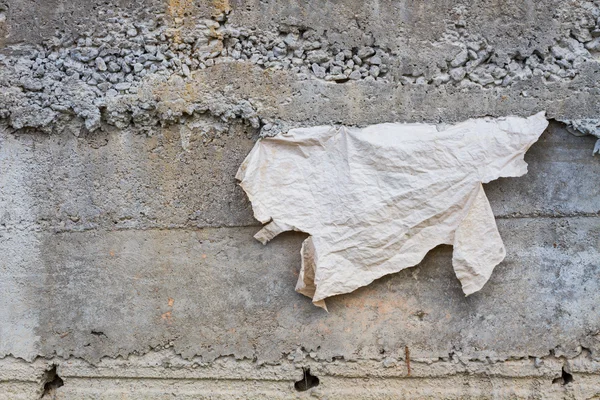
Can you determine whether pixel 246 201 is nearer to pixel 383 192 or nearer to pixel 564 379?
pixel 383 192

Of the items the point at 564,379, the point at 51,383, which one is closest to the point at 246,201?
the point at 51,383

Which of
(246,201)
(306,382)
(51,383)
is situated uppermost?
(246,201)

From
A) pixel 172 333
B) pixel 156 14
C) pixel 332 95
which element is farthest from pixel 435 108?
pixel 172 333

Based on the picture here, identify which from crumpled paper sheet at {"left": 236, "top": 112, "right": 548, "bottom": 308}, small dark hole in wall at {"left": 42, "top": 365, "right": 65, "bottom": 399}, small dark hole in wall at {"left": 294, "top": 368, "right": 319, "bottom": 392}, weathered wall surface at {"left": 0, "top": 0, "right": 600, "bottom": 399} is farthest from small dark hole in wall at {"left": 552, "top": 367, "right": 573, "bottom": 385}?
small dark hole in wall at {"left": 42, "top": 365, "right": 65, "bottom": 399}

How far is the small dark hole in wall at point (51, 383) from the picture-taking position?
10.2 feet

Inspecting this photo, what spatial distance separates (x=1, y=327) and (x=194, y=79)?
1.76m

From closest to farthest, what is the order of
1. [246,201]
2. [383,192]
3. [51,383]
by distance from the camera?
[383,192]
[246,201]
[51,383]

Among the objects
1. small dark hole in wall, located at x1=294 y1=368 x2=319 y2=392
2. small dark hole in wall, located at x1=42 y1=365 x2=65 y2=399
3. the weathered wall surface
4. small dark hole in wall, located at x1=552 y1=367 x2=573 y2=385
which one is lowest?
small dark hole in wall, located at x1=42 y1=365 x2=65 y2=399

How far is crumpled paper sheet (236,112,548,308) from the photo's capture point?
9.14 feet

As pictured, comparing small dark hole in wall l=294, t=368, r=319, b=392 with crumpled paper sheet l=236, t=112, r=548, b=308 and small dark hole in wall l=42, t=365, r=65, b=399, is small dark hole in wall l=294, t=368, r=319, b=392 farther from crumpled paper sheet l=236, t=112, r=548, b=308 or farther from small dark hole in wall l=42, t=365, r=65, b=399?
small dark hole in wall l=42, t=365, r=65, b=399

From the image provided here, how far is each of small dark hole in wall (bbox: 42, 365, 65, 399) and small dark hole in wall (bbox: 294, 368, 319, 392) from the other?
4.42ft

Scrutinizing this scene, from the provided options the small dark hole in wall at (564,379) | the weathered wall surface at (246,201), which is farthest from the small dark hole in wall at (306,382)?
the small dark hole in wall at (564,379)

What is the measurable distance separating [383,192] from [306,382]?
45.2 inches

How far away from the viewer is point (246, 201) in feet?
9.70
